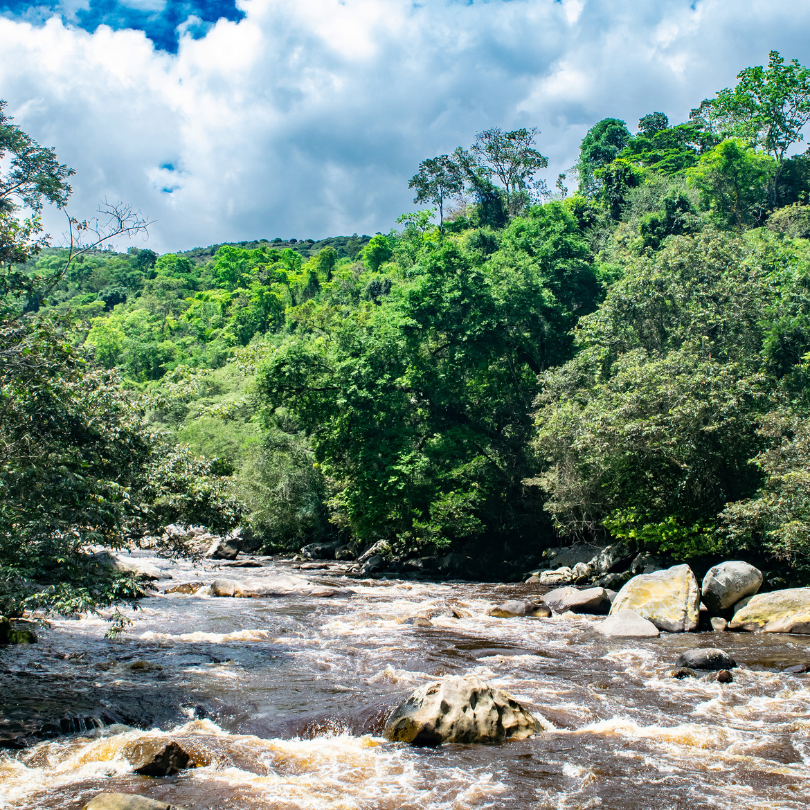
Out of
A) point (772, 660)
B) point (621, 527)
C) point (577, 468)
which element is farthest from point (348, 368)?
point (772, 660)

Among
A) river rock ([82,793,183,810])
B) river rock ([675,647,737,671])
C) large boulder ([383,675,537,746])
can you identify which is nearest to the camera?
river rock ([82,793,183,810])

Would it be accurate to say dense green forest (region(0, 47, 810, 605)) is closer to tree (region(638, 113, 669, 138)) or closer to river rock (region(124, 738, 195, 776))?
river rock (region(124, 738, 195, 776))

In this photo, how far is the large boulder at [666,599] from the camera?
16.1m

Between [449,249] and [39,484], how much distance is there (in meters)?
26.8

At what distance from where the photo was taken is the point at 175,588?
22234mm

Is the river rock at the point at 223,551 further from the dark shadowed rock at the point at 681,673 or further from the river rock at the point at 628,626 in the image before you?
the dark shadowed rock at the point at 681,673

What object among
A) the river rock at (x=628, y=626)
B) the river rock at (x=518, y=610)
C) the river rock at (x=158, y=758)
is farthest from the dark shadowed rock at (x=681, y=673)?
the river rock at (x=158, y=758)

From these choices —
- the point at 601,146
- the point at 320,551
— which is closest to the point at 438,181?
the point at 601,146

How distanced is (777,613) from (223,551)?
2575 cm

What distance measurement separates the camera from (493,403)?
110 ft

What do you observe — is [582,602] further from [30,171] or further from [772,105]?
[772,105]

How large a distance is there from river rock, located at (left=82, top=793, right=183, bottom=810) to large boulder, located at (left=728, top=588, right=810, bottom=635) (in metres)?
14.2

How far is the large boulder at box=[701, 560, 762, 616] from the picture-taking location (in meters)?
16.8

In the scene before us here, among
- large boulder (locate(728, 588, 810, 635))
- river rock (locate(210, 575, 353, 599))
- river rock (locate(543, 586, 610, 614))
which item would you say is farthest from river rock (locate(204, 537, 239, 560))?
large boulder (locate(728, 588, 810, 635))
